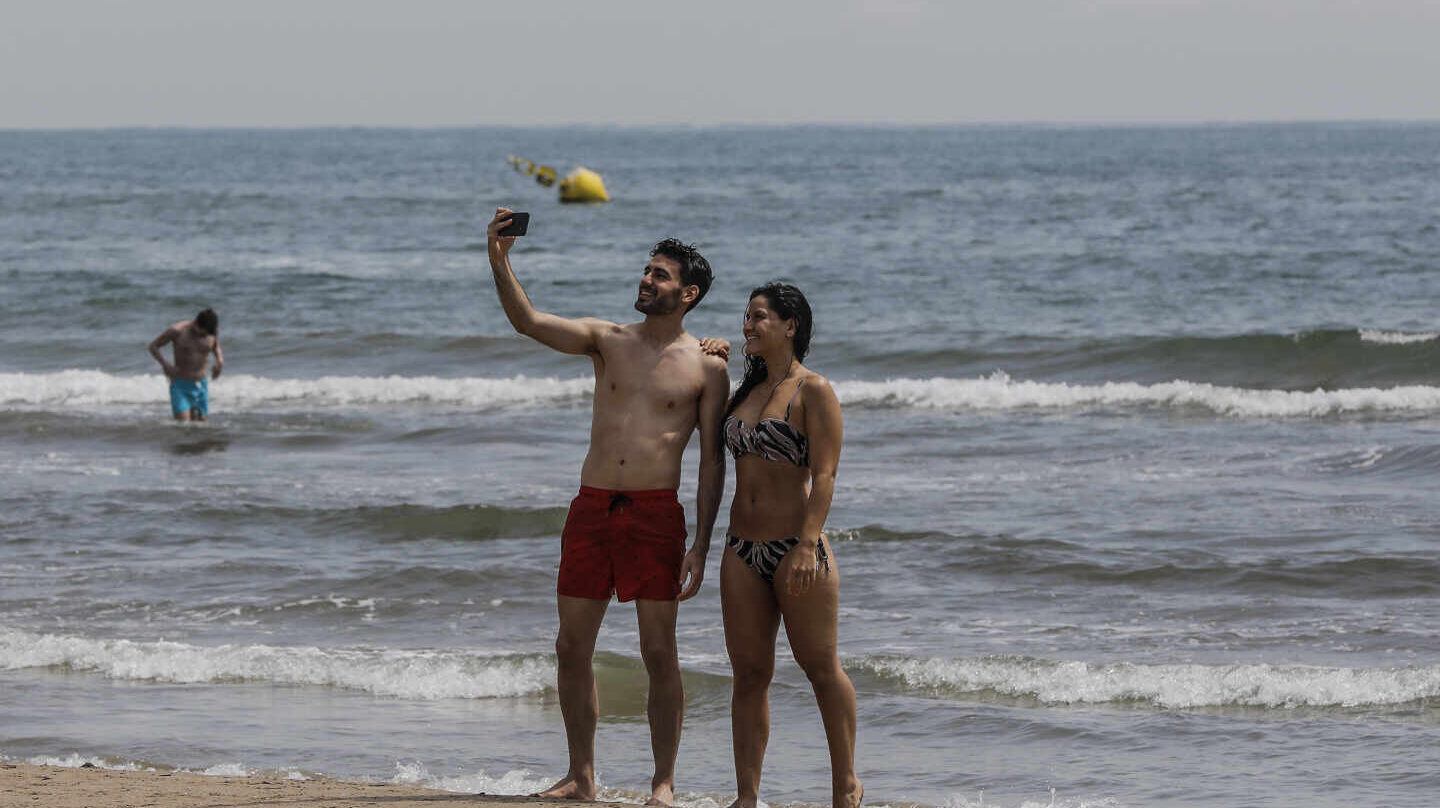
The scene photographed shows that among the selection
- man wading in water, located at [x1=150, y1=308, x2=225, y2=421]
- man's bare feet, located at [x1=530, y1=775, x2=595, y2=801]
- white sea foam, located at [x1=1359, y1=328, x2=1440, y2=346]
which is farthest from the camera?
white sea foam, located at [x1=1359, y1=328, x2=1440, y2=346]

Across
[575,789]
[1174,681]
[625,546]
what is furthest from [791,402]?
[1174,681]

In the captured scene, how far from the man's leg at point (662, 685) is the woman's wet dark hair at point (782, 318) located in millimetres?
719

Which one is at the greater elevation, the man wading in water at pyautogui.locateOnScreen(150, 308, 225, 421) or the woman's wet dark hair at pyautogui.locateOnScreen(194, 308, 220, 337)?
the woman's wet dark hair at pyautogui.locateOnScreen(194, 308, 220, 337)

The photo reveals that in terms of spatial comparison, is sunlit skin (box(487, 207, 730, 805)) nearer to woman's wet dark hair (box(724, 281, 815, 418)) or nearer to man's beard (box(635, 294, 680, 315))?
man's beard (box(635, 294, 680, 315))

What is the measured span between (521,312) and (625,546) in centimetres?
86

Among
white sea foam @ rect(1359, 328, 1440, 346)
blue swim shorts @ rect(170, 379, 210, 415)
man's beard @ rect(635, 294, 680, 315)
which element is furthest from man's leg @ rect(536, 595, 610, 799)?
white sea foam @ rect(1359, 328, 1440, 346)

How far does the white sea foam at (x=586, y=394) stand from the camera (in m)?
17.9

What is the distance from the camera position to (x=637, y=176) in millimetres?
91625

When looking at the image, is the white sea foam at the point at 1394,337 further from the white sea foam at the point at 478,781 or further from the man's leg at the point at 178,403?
the white sea foam at the point at 478,781

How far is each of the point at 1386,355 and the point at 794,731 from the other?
617 inches

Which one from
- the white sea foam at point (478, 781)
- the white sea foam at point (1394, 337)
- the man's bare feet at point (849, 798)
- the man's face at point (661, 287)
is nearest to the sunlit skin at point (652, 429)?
the man's face at point (661, 287)

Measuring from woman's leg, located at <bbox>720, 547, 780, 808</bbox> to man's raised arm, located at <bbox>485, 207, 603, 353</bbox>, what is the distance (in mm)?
905

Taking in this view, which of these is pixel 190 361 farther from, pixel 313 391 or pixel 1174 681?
pixel 1174 681

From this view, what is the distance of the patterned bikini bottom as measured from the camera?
5.21 metres
